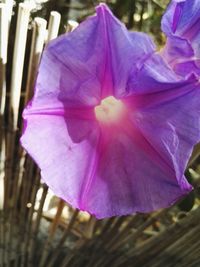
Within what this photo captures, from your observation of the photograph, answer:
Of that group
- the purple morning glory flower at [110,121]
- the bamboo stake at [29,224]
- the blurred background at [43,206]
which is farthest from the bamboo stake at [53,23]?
the bamboo stake at [29,224]

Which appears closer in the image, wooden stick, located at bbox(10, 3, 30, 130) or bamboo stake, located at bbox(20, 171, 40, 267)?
wooden stick, located at bbox(10, 3, 30, 130)

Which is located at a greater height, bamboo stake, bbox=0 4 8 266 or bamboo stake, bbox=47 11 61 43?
bamboo stake, bbox=47 11 61 43

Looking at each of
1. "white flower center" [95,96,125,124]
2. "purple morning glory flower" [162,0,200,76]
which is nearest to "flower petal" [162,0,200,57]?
"purple morning glory flower" [162,0,200,76]

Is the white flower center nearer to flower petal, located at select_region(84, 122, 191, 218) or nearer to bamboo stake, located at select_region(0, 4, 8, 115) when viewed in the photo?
flower petal, located at select_region(84, 122, 191, 218)

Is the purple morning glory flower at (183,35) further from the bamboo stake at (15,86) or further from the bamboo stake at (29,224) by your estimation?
the bamboo stake at (29,224)

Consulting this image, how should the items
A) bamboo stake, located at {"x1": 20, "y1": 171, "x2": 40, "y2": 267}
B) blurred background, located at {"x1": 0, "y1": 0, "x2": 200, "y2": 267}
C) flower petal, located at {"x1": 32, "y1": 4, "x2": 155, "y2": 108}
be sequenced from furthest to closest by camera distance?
bamboo stake, located at {"x1": 20, "y1": 171, "x2": 40, "y2": 267}
blurred background, located at {"x1": 0, "y1": 0, "x2": 200, "y2": 267}
flower petal, located at {"x1": 32, "y1": 4, "x2": 155, "y2": 108}

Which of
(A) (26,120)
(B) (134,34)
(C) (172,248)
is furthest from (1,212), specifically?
(B) (134,34)
